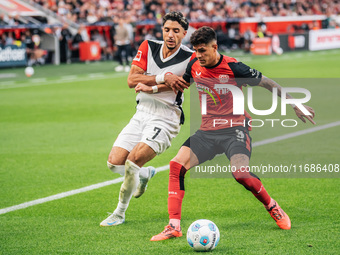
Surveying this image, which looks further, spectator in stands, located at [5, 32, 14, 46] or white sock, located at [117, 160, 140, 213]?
spectator in stands, located at [5, 32, 14, 46]

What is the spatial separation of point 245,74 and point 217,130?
66 cm

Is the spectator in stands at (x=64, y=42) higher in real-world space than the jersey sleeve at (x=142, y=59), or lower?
lower

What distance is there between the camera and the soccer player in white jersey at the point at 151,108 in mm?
6578

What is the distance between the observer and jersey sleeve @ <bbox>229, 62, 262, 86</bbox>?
20.3 feet

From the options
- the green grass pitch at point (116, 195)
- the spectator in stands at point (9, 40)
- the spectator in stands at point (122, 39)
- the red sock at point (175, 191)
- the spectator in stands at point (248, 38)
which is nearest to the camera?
the green grass pitch at point (116, 195)

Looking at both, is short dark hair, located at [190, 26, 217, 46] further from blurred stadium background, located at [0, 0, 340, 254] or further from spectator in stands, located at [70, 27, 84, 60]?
spectator in stands, located at [70, 27, 84, 60]

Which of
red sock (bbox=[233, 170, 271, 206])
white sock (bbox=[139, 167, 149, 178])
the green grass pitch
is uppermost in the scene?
red sock (bbox=[233, 170, 271, 206])

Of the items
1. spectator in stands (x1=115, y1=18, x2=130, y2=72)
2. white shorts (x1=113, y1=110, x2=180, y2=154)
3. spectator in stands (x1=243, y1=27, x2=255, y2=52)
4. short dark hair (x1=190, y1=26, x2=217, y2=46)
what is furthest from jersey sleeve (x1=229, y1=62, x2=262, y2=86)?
spectator in stands (x1=243, y1=27, x2=255, y2=52)

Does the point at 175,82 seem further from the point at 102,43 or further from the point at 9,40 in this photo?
the point at 102,43

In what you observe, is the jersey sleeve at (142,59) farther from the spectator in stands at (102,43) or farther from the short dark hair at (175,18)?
the spectator in stands at (102,43)

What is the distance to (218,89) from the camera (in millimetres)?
6371

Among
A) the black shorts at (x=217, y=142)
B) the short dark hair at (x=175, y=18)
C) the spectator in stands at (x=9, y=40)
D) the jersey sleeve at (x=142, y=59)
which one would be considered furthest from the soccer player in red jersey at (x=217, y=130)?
the spectator in stands at (x=9, y=40)

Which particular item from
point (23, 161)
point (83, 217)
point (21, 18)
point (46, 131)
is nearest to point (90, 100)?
point (46, 131)

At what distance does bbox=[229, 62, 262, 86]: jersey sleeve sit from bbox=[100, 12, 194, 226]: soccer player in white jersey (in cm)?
61
